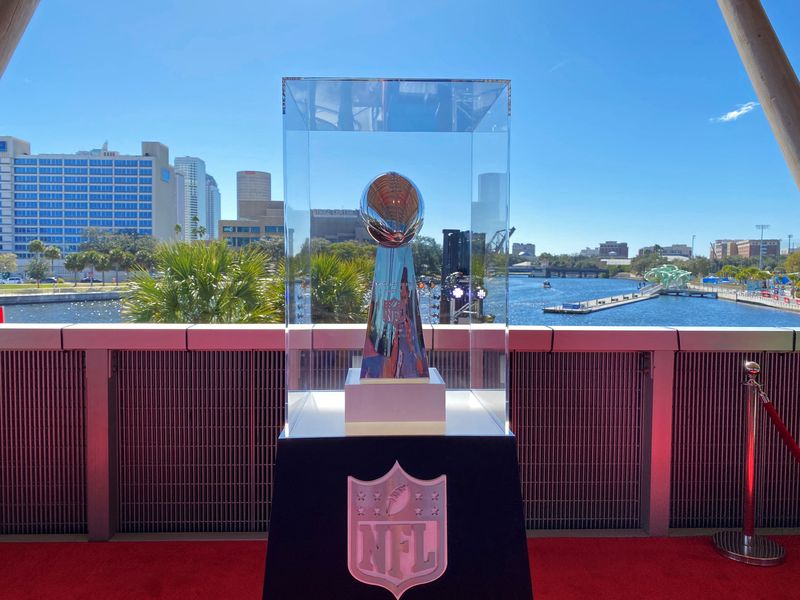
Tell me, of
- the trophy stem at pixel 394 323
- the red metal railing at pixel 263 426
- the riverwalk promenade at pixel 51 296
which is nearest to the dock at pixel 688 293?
the red metal railing at pixel 263 426

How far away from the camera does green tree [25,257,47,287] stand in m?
12.5

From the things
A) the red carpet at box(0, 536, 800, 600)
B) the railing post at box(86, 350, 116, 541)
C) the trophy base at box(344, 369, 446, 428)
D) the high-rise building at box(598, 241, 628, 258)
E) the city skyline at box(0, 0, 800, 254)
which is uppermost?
the city skyline at box(0, 0, 800, 254)

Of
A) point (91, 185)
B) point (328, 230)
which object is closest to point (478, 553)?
point (328, 230)

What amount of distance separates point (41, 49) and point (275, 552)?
43888 mm

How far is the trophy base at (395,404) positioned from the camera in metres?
1.47

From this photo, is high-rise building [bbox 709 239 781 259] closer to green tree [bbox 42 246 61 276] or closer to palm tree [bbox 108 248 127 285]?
palm tree [bbox 108 248 127 285]

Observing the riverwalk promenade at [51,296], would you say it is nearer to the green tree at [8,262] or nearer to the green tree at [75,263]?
the green tree at [8,262]

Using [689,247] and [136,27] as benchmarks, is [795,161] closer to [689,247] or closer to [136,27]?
[689,247]

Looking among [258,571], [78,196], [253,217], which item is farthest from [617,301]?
[78,196]

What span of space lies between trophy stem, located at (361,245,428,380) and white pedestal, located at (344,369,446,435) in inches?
2.0

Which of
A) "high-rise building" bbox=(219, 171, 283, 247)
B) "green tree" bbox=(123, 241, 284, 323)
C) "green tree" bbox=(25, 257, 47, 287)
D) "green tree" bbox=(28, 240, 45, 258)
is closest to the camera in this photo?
"high-rise building" bbox=(219, 171, 283, 247)

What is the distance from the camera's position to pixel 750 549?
2143 mm

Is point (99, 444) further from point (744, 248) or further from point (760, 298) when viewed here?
point (744, 248)

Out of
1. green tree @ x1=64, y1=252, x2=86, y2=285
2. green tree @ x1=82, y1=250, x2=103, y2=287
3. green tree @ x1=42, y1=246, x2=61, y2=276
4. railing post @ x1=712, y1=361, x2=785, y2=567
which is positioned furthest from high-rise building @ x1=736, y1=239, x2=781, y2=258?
green tree @ x1=42, y1=246, x2=61, y2=276
